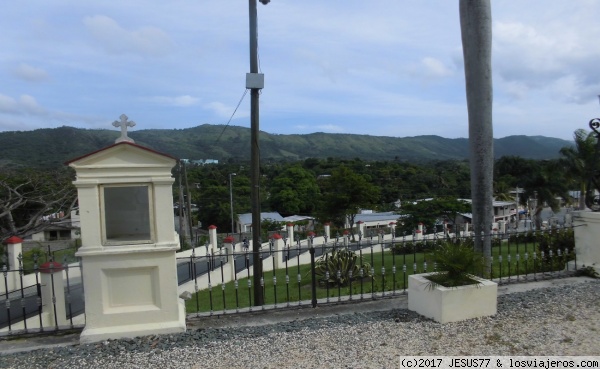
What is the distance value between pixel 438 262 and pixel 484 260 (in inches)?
27.5

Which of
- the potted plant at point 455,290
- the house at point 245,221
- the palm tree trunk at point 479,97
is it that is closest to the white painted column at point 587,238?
the palm tree trunk at point 479,97

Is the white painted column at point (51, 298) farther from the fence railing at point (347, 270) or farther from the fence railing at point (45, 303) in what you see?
the fence railing at point (347, 270)

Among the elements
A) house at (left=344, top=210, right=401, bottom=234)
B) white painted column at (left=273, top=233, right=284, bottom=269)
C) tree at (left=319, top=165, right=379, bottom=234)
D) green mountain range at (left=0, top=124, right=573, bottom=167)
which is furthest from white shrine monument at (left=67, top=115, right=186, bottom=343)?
green mountain range at (left=0, top=124, right=573, bottom=167)

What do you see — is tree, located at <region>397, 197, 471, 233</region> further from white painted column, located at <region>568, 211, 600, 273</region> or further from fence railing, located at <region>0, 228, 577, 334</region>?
white painted column, located at <region>568, 211, 600, 273</region>

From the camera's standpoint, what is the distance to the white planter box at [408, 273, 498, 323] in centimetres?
447

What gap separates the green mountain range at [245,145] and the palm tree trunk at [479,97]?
41634 mm

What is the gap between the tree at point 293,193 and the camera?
53406 millimetres

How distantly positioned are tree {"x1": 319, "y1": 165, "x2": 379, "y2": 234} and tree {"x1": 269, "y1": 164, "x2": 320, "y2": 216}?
64.3 ft

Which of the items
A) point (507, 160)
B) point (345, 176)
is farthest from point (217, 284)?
point (507, 160)

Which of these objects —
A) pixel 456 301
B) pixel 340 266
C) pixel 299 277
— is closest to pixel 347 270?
pixel 340 266

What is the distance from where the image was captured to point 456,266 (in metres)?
4.58

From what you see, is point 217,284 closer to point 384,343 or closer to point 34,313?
point 34,313

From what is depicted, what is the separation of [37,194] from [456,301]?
1957cm

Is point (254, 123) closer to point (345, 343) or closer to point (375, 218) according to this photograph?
point (345, 343)
